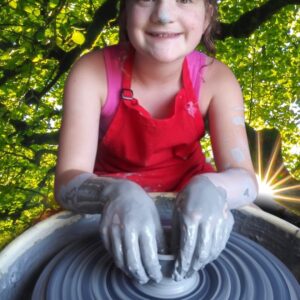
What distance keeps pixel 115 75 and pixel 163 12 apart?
0.95 ft

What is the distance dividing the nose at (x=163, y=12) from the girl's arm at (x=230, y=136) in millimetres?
313

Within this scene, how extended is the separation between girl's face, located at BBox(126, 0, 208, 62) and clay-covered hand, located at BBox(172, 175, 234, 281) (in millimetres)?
419

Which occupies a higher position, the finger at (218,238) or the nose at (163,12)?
the nose at (163,12)

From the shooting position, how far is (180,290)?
0.75m

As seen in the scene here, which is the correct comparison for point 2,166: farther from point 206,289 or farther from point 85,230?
point 206,289

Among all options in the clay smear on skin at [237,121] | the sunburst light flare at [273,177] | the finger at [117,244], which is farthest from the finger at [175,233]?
the sunburst light flare at [273,177]

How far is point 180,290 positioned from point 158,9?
24.9 inches

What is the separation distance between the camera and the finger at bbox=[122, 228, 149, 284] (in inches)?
25.1

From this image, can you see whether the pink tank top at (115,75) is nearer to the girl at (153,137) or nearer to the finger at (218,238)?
the girl at (153,137)

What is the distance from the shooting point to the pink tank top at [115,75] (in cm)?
116

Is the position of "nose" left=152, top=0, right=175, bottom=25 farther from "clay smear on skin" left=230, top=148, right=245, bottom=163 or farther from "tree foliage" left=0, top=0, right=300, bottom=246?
"tree foliage" left=0, top=0, right=300, bottom=246

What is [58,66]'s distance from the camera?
10.2 ft

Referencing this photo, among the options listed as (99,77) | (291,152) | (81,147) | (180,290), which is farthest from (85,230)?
(291,152)

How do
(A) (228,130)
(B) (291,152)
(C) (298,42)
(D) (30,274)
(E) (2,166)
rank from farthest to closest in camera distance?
(B) (291,152), (C) (298,42), (E) (2,166), (A) (228,130), (D) (30,274)
